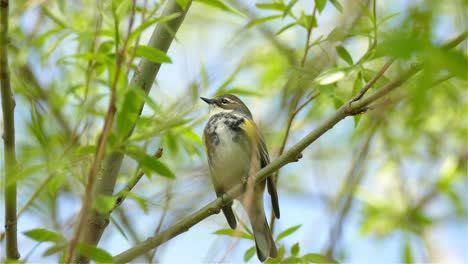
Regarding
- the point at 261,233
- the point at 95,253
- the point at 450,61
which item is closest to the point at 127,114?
the point at 95,253

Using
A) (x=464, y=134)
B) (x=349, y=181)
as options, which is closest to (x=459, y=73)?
(x=349, y=181)

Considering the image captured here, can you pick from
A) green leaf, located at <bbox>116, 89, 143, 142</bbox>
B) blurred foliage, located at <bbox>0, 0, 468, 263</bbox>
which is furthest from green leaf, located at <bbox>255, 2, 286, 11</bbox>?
green leaf, located at <bbox>116, 89, 143, 142</bbox>

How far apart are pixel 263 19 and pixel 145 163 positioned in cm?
178

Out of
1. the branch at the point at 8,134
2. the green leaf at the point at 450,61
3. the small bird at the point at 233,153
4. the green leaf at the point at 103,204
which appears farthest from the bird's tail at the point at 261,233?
the green leaf at the point at 450,61

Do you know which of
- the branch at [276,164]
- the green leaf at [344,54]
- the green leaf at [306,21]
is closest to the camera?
the branch at [276,164]

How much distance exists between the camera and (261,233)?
4918 millimetres

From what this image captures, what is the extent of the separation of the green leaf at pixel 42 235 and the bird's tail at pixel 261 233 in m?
1.99

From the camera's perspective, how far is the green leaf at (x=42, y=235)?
7.79 ft

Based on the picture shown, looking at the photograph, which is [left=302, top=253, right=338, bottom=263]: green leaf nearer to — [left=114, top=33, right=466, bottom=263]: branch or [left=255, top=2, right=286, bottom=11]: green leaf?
[left=114, top=33, right=466, bottom=263]: branch

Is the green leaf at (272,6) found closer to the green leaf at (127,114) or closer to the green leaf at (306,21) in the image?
the green leaf at (306,21)

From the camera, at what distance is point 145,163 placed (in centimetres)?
244

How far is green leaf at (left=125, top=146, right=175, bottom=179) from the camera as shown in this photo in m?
2.37

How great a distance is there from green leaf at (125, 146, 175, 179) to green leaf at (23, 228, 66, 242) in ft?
1.37

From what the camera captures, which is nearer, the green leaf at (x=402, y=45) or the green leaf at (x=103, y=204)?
the green leaf at (x=402, y=45)
